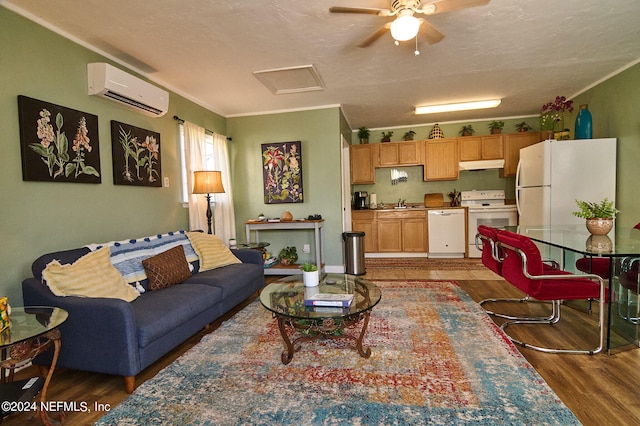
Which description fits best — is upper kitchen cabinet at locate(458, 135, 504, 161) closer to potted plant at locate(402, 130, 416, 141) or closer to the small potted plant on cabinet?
the small potted plant on cabinet

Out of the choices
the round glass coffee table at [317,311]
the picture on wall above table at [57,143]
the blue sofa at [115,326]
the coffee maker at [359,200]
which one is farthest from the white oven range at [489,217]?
the picture on wall above table at [57,143]

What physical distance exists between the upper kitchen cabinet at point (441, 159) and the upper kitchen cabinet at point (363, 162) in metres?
0.97

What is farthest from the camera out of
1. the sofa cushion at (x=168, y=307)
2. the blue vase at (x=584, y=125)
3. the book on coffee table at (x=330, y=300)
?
the blue vase at (x=584, y=125)

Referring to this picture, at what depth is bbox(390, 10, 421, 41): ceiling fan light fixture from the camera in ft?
6.50

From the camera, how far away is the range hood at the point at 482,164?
5527 millimetres

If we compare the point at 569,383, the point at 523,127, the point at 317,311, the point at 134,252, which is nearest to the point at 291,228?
the point at 134,252

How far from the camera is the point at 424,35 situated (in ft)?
7.50

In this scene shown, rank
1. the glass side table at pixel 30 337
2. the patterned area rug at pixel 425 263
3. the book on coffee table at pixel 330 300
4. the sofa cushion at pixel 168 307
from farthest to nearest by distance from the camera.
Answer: the patterned area rug at pixel 425 263 < the book on coffee table at pixel 330 300 < the sofa cushion at pixel 168 307 < the glass side table at pixel 30 337

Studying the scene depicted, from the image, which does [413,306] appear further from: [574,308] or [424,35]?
[424,35]

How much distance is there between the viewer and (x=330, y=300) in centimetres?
210

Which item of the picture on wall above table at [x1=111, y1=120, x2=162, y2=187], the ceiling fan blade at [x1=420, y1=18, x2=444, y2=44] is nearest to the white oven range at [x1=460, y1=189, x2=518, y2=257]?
the ceiling fan blade at [x1=420, y1=18, x2=444, y2=44]

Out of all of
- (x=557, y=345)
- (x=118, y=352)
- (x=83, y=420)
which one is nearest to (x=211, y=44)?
(x=118, y=352)

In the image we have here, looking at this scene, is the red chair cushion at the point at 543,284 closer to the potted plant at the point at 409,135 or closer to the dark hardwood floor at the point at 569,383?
the dark hardwood floor at the point at 569,383

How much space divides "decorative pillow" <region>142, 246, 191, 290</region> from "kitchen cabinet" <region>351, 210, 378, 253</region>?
3530 mm
